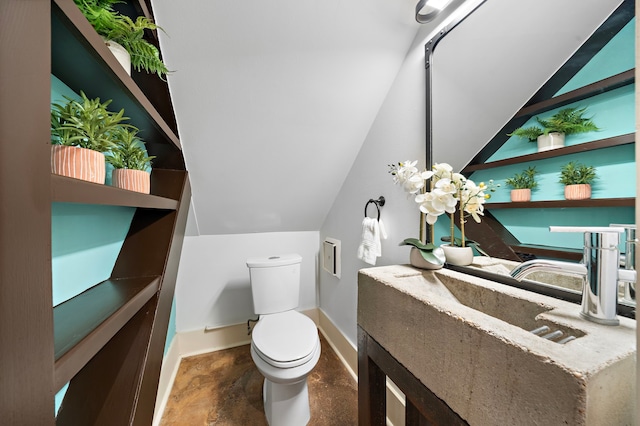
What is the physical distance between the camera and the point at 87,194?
422 mm

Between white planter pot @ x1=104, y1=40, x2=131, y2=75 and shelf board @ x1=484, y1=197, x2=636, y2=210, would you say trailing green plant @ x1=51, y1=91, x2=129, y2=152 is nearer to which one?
white planter pot @ x1=104, y1=40, x2=131, y2=75

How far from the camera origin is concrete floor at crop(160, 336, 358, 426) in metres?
1.25

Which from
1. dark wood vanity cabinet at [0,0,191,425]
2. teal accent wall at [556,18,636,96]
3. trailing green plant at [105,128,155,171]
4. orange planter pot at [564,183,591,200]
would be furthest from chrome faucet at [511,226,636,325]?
trailing green plant at [105,128,155,171]

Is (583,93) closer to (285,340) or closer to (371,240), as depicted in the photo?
(371,240)

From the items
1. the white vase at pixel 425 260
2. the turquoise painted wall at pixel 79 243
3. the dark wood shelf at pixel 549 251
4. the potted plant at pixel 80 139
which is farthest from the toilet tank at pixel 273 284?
the dark wood shelf at pixel 549 251

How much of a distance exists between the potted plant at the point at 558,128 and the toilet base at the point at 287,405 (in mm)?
1407

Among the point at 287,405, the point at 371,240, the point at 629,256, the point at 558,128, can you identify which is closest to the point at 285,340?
the point at 287,405

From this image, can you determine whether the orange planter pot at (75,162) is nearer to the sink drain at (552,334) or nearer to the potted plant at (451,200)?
the potted plant at (451,200)

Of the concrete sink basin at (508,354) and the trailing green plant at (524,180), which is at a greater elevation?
the trailing green plant at (524,180)

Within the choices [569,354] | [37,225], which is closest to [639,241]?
[569,354]

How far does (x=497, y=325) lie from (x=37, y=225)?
797mm

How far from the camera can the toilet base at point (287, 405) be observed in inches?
45.6

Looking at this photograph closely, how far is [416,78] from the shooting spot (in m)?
1.08

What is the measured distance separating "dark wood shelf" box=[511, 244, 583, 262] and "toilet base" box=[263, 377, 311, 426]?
1.15m
